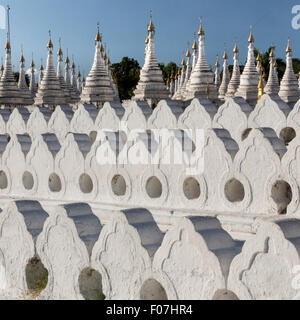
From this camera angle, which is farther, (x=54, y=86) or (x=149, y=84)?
(x=54, y=86)

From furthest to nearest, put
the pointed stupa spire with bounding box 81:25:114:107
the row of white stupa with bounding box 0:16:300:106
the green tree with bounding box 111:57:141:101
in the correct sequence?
the green tree with bounding box 111:57:141:101, the pointed stupa spire with bounding box 81:25:114:107, the row of white stupa with bounding box 0:16:300:106

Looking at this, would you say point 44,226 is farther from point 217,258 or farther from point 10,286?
point 217,258

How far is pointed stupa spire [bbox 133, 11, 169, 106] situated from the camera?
18.0 m

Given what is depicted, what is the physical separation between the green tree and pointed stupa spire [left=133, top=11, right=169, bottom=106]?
42.6 metres

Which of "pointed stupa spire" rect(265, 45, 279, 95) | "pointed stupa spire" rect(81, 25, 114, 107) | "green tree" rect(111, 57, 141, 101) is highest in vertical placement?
"green tree" rect(111, 57, 141, 101)

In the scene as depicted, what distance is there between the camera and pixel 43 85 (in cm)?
2083

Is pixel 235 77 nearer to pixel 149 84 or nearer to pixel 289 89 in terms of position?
pixel 289 89

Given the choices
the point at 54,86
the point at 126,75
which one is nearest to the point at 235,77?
the point at 54,86

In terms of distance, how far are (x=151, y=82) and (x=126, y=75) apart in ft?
151

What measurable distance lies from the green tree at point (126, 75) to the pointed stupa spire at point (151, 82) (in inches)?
1677

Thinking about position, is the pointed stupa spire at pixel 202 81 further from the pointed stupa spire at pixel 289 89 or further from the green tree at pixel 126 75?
the green tree at pixel 126 75

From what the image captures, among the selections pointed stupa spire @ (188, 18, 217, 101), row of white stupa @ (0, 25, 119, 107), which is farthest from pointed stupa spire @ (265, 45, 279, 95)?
row of white stupa @ (0, 25, 119, 107)

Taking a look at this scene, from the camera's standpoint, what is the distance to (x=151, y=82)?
1819cm

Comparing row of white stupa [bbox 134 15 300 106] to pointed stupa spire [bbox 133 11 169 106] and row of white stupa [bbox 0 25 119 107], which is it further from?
row of white stupa [bbox 0 25 119 107]
